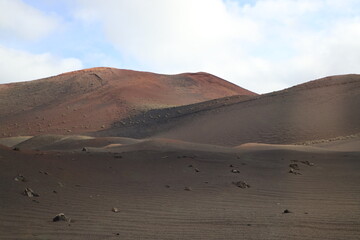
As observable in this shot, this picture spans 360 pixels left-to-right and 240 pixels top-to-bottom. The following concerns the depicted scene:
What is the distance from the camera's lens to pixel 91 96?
60406mm

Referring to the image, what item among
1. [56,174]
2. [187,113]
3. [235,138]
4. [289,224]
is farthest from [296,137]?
[289,224]

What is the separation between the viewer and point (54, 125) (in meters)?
51.7

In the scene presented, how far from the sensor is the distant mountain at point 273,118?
31438 millimetres

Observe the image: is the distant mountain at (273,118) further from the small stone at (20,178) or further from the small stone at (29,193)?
the small stone at (29,193)

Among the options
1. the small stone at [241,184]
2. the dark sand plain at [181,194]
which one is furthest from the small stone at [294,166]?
the small stone at [241,184]

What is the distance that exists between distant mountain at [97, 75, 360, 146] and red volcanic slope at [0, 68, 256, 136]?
8660 mm

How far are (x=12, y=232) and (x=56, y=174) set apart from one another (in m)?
4.38

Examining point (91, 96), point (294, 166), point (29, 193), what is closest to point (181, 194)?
point (29, 193)

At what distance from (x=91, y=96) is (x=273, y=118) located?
32248 millimetres

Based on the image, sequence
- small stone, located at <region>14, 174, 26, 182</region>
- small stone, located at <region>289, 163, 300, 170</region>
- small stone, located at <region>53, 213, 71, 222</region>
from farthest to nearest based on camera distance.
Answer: small stone, located at <region>289, 163, 300, 170</region> → small stone, located at <region>14, 174, 26, 182</region> → small stone, located at <region>53, 213, 71, 222</region>

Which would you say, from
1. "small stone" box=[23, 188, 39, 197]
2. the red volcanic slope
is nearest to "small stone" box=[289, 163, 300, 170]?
"small stone" box=[23, 188, 39, 197]

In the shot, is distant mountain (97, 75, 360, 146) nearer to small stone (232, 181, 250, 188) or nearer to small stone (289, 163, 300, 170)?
small stone (289, 163, 300, 170)

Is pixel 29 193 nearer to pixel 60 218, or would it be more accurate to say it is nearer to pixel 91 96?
pixel 60 218

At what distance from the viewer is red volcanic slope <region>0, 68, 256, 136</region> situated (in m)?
52.5
